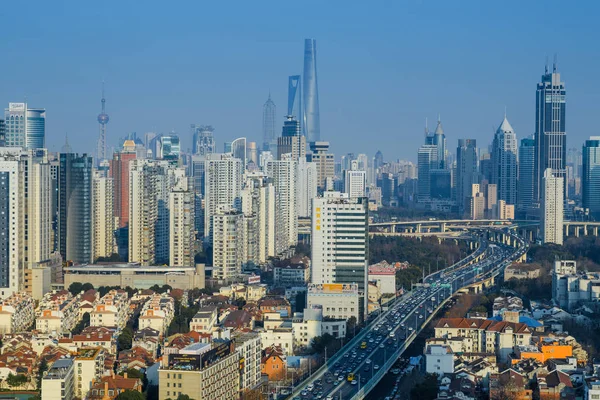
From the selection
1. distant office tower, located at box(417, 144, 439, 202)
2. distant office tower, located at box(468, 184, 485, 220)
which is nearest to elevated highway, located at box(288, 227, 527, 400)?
distant office tower, located at box(468, 184, 485, 220)

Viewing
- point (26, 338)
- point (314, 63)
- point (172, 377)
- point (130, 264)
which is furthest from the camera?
point (314, 63)

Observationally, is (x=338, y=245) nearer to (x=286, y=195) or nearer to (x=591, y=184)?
(x=286, y=195)

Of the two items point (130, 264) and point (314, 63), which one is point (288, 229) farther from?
point (314, 63)

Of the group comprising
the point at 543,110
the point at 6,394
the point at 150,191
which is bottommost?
the point at 6,394

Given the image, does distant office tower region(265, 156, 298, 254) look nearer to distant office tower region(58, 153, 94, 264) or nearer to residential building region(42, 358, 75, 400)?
distant office tower region(58, 153, 94, 264)

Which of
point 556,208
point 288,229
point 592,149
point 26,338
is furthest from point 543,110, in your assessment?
point 26,338

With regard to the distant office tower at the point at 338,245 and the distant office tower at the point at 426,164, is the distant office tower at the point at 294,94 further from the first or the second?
the distant office tower at the point at 338,245
